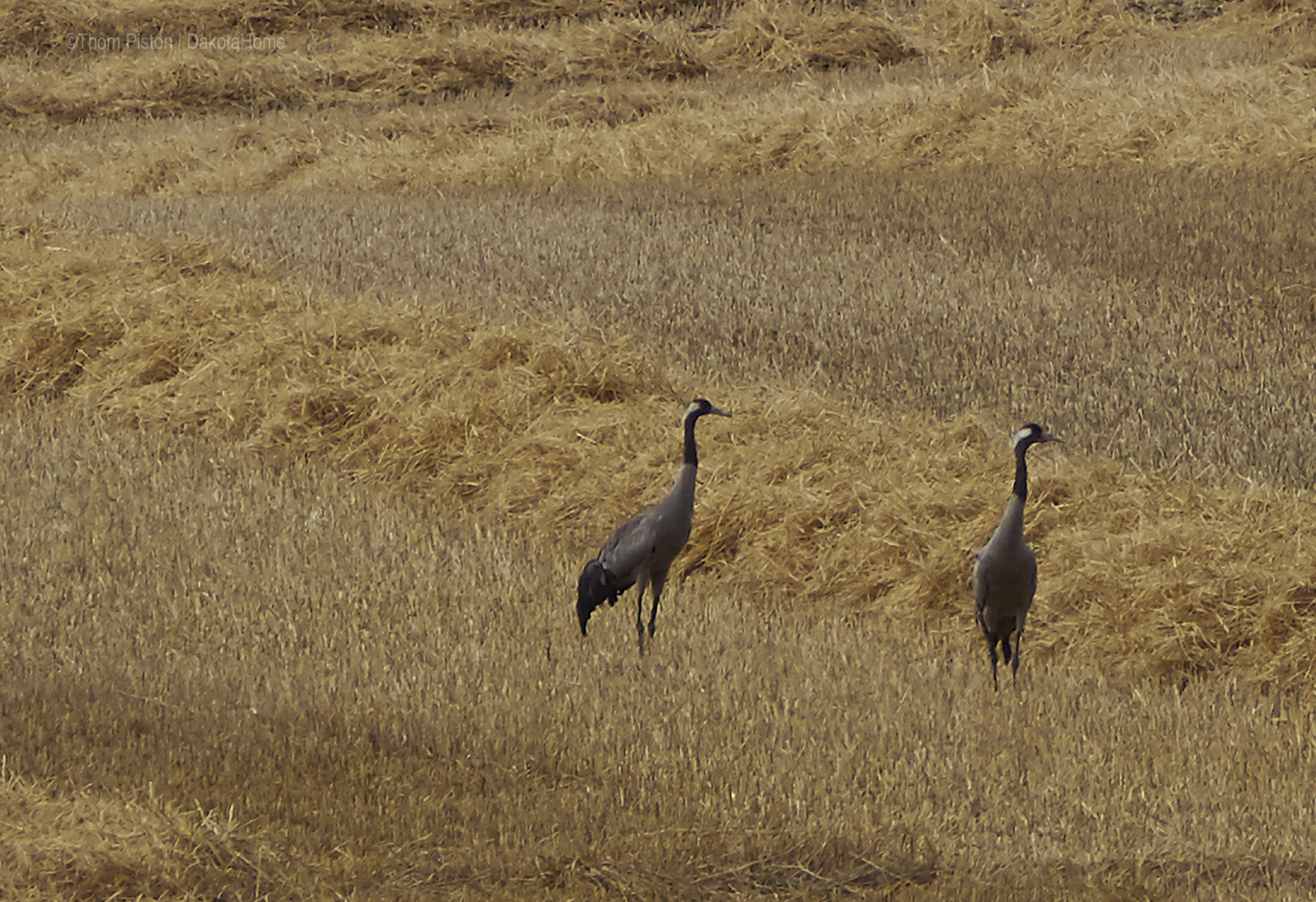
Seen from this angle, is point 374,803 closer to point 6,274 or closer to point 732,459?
point 732,459

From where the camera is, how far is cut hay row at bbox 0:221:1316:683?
771cm

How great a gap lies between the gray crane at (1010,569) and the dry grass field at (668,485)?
33cm

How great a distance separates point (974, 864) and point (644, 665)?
213 centimetres

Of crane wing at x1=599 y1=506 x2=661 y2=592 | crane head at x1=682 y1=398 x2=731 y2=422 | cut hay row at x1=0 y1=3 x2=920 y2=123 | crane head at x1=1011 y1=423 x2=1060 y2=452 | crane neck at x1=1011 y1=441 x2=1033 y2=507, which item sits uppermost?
crane head at x1=682 y1=398 x2=731 y2=422

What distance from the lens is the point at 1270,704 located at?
6922 mm

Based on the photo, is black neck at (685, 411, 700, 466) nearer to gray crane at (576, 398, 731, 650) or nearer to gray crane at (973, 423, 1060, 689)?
gray crane at (576, 398, 731, 650)

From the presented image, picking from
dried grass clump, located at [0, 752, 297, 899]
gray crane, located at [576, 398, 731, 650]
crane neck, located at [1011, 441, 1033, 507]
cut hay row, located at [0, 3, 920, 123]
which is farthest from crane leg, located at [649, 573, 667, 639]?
cut hay row, located at [0, 3, 920, 123]

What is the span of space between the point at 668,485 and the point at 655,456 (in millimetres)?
342

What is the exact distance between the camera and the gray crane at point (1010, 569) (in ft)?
20.9

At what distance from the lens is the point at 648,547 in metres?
6.80

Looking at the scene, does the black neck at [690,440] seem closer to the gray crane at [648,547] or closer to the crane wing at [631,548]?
the gray crane at [648,547]

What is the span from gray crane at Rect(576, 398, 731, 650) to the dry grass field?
0.29 m

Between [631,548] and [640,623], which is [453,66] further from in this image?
[631,548]

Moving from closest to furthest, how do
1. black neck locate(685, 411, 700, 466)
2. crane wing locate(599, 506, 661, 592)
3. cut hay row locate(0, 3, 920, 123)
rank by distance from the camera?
black neck locate(685, 411, 700, 466) → crane wing locate(599, 506, 661, 592) → cut hay row locate(0, 3, 920, 123)
